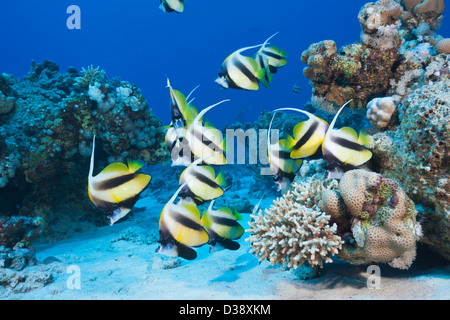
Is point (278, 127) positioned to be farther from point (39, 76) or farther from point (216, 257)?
point (39, 76)

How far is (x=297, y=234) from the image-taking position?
279cm

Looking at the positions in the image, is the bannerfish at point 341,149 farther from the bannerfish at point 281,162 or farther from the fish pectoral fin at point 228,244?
the fish pectoral fin at point 228,244

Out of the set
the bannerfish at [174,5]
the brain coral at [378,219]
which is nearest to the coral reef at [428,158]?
the brain coral at [378,219]

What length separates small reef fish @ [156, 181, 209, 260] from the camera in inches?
93.4

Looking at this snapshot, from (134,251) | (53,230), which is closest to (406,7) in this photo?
(134,251)

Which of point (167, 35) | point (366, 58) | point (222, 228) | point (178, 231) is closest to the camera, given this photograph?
point (178, 231)

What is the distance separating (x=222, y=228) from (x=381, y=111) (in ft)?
9.22

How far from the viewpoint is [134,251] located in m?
5.61

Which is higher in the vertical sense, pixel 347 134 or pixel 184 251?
pixel 347 134

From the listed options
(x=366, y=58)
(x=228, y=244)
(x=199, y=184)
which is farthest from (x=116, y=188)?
(x=366, y=58)

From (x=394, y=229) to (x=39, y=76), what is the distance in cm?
Result: 969

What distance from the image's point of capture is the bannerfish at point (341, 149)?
2.56m

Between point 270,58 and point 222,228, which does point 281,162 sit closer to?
point 222,228

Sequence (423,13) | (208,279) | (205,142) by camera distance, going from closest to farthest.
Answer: (205,142) < (208,279) < (423,13)
